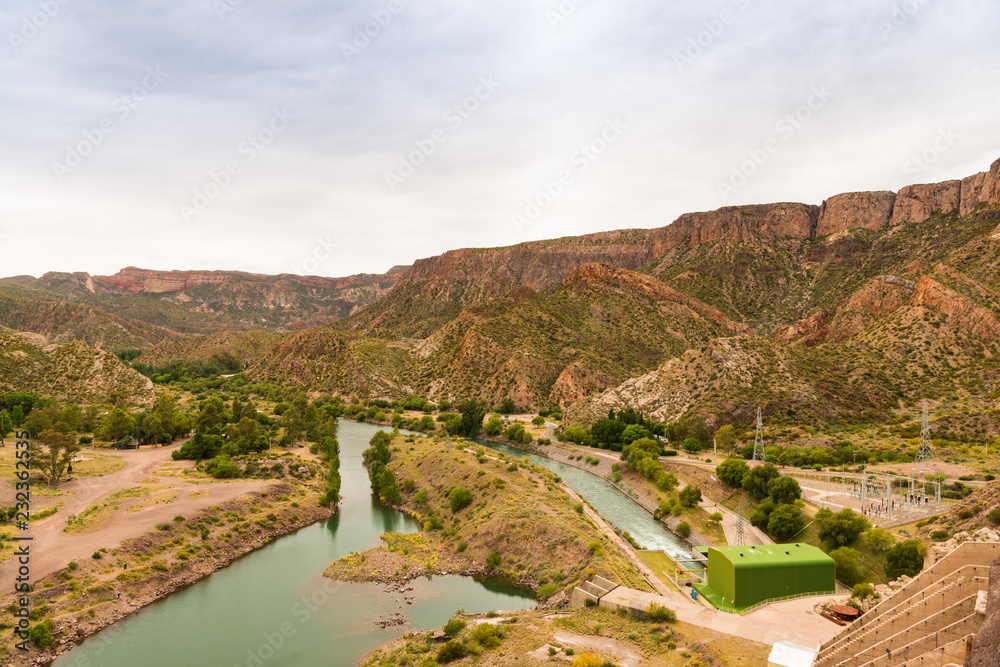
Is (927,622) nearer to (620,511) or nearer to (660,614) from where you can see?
(660,614)

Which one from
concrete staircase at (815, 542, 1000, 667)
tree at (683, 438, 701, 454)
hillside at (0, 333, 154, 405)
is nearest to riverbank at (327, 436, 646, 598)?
concrete staircase at (815, 542, 1000, 667)

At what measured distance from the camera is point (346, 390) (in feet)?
432

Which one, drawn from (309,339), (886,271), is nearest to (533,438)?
(309,339)

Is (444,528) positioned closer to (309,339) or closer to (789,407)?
(789,407)

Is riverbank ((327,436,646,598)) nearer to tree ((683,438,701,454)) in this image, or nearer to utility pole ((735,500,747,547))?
utility pole ((735,500,747,547))

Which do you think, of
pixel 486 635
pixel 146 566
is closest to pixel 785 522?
pixel 486 635

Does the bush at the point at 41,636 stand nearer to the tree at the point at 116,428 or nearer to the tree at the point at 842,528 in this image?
the tree at the point at 842,528

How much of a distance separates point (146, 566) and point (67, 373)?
277ft

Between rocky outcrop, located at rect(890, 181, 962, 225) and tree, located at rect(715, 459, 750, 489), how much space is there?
13858cm

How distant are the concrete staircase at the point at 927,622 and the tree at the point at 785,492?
86.6 ft

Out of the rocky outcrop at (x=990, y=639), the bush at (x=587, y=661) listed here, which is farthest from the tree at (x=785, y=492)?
the rocky outcrop at (x=990, y=639)

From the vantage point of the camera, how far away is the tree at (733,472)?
55.8 m

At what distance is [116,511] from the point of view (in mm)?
48062

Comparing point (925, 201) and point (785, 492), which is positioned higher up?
point (925, 201)
